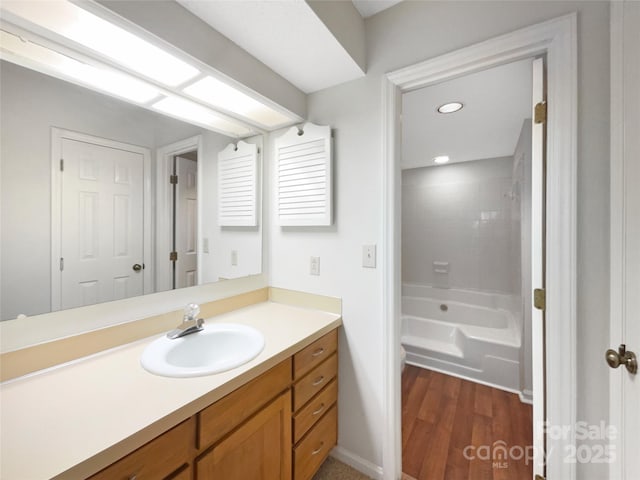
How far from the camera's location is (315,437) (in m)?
1.28

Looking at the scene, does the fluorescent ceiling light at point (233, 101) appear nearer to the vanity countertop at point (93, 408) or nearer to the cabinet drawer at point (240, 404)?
the vanity countertop at point (93, 408)

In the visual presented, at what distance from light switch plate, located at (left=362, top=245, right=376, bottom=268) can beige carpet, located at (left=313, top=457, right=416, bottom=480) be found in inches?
44.0

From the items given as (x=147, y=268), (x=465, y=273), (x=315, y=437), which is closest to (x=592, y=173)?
(x=315, y=437)

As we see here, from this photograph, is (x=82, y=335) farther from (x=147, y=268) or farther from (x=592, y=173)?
(x=592, y=173)

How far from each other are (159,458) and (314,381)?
0.73 metres

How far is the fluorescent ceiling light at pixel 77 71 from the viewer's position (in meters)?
0.82

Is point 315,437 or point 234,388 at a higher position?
point 234,388

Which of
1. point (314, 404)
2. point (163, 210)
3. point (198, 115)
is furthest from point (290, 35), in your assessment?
point (314, 404)

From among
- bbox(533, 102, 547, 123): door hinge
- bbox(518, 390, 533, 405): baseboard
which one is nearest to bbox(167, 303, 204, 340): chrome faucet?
bbox(533, 102, 547, 123): door hinge

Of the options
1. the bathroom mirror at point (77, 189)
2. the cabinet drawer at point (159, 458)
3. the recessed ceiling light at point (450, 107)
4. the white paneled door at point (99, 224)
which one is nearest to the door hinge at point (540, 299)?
the cabinet drawer at point (159, 458)

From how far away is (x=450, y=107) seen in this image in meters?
1.91

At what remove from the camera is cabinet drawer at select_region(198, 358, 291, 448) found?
77 centimetres

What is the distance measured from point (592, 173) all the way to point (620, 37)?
17.1 inches

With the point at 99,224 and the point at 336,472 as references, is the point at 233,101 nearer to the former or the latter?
the point at 99,224
